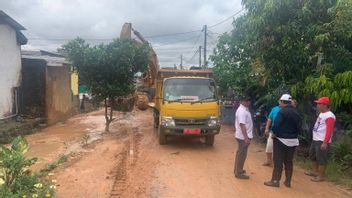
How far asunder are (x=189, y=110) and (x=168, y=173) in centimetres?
318

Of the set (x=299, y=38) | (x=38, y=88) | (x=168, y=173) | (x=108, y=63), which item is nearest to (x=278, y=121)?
(x=168, y=173)

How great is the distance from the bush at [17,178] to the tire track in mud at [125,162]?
1634mm

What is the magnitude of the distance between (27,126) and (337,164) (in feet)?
37.9

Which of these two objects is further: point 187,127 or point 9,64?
point 9,64

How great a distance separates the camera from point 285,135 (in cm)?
801

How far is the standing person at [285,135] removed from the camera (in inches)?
316

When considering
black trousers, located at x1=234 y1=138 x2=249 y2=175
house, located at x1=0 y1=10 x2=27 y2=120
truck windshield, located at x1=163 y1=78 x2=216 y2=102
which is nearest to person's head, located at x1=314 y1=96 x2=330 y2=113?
black trousers, located at x1=234 y1=138 x2=249 y2=175

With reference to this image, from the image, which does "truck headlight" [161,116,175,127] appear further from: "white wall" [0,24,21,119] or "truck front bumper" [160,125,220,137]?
"white wall" [0,24,21,119]

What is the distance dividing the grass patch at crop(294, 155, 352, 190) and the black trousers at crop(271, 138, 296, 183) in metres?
1.30

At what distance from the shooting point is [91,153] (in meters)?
12.0

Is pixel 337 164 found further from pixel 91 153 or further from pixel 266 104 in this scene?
pixel 91 153

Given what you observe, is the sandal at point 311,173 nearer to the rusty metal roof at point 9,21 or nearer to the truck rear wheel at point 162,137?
the truck rear wheel at point 162,137

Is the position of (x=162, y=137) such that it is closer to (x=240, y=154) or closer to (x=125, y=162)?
(x=125, y=162)

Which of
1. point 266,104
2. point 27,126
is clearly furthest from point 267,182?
point 27,126
